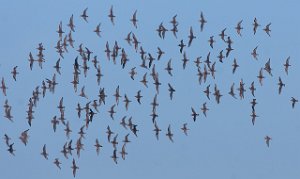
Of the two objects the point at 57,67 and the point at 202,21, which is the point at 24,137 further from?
the point at 202,21

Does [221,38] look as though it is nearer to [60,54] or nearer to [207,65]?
[207,65]

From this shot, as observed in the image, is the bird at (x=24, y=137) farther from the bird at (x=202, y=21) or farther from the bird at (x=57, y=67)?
the bird at (x=202, y=21)

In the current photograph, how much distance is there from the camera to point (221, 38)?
270 feet

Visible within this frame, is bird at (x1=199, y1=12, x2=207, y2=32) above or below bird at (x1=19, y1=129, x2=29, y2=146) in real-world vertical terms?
above

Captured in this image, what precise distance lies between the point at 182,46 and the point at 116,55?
5983 mm

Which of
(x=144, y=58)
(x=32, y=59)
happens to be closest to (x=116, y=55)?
(x=144, y=58)

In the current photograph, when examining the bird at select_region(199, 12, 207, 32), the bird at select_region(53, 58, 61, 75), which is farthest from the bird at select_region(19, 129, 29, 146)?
the bird at select_region(199, 12, 207, 32)

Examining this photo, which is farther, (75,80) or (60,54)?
(75,80)

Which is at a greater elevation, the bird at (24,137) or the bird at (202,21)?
the bird at (202,21)

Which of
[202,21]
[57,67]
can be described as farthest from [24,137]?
[202,21]

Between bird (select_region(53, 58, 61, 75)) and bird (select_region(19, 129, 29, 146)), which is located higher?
bird (select_region(53, 58, 61, 75))

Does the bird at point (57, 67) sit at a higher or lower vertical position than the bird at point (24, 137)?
higher

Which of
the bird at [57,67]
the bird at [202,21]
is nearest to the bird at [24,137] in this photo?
the bird at [57,67]

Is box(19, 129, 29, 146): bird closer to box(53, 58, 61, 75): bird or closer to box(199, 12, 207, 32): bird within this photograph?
box(53, 58, 61, 75): bird
